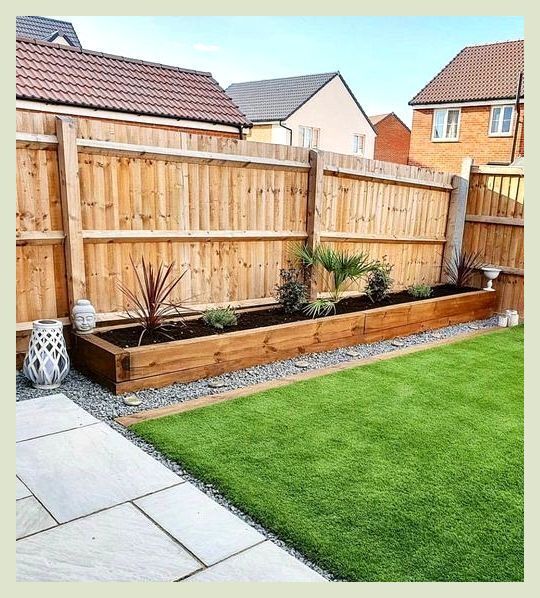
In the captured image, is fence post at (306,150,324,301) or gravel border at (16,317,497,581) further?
fence post at (306,150,324,301)

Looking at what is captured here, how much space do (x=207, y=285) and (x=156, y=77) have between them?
6321 mm

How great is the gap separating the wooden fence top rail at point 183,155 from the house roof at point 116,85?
428cm

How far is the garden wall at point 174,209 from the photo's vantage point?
426cm

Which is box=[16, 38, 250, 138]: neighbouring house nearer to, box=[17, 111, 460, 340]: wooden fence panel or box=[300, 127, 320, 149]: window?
box=[17, 111, 460, 340]: wooden fence panel

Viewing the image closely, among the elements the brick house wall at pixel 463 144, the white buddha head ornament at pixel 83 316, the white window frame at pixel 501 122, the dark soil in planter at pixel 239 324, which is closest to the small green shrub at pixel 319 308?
the dark soil in planter at pixel 239 324

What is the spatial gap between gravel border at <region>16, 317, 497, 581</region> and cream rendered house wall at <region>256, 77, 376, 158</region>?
1686cm

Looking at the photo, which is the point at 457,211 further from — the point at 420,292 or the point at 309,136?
the point at 309,136

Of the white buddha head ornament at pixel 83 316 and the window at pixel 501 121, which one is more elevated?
the window at pixel 501 121

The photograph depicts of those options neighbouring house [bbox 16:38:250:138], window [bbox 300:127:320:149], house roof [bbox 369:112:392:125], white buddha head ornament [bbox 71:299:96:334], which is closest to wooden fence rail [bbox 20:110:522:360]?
white buddha head ornament [bbox 71:299:96:334]

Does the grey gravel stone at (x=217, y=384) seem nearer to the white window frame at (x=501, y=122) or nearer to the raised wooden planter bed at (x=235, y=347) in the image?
the raised wooden planter bed at (x=235, y=347)

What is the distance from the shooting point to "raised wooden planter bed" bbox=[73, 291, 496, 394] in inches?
159

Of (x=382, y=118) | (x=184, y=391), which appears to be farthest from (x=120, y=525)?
(x=382, y=118)

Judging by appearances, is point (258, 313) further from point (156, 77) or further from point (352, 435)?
point (156, 77)

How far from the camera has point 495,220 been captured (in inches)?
299
